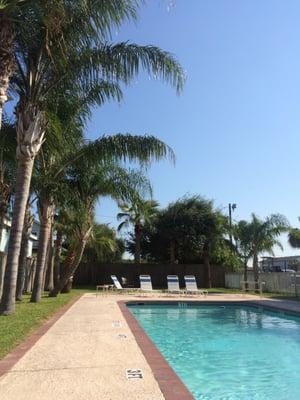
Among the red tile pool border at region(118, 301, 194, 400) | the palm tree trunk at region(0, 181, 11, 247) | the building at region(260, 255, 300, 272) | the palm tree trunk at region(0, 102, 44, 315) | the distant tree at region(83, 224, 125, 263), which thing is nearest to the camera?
the red tile pool border at region(118, 301, 194, 400)

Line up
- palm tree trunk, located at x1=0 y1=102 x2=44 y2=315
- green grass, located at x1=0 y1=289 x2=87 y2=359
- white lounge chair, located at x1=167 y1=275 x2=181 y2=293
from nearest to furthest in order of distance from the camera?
1. green grass, located at x1=0 y1=289 x2=87 y2=359
2. palm tree trunk, located at x1=0 y1=102 x2=44 y2=315
3. white lounge chair, located at x1=167 y1=275 x2=181 y2=293

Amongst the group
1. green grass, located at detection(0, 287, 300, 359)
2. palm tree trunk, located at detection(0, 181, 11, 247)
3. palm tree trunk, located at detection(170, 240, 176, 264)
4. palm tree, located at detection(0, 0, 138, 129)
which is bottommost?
green grass, located at detection(0, 287, 300, 359)

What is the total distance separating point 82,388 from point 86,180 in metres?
13.8

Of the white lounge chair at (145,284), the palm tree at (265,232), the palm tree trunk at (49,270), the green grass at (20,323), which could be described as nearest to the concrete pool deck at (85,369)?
the green grass at (20,323)

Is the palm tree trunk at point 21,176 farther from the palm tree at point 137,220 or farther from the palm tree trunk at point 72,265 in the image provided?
the palm tree at point 137,220

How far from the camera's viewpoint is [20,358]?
24.0 feet

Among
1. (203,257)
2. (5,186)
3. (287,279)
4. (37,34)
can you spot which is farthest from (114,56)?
(203,257)

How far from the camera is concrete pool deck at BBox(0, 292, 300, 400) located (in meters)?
5.39

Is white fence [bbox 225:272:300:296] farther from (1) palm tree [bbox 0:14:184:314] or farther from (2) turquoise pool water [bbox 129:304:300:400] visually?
(1) palm tree [bbox 0:14:184:314]

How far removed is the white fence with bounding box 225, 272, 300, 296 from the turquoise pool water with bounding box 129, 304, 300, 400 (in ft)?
22.1

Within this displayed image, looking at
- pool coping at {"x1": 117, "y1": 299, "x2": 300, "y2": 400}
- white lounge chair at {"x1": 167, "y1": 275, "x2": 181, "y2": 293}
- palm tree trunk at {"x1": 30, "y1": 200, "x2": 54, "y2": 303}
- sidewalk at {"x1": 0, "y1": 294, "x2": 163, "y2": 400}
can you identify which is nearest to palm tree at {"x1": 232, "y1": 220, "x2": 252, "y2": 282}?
white lounge chair at {"x1": 167, "y1": 275, "x2": 181, "y2": 293}

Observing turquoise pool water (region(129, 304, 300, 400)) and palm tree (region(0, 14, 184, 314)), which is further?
palm tree (region(0, 14, 184, 314))

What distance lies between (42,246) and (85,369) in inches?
446

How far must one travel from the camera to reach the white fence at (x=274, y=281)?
2567cm
